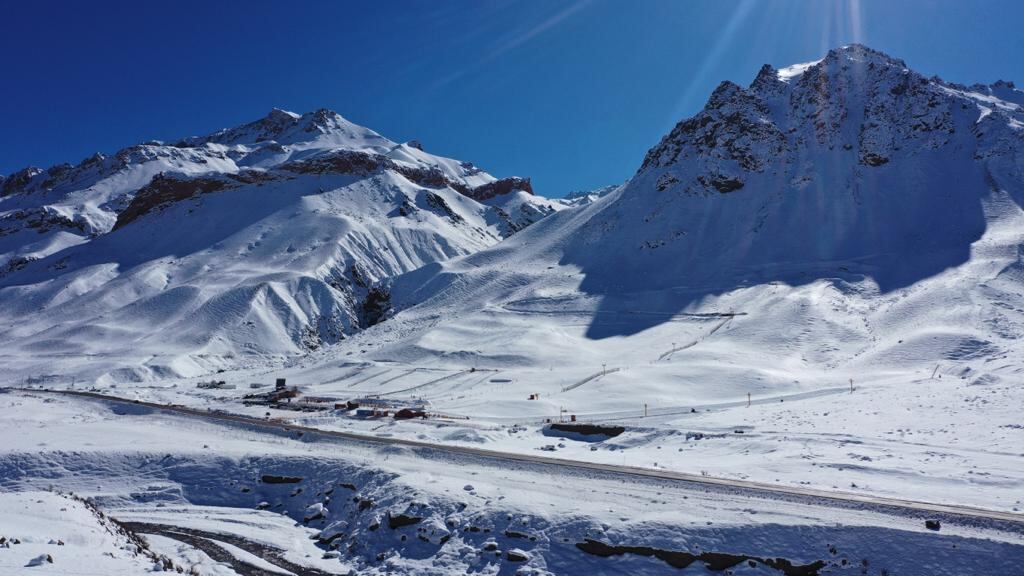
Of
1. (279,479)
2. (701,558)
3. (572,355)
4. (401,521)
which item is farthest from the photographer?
(572,355)

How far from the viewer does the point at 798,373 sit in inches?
1884

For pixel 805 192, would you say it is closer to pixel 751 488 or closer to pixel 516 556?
pixel 751 488

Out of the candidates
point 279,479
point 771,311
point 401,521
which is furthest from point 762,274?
point 401,521

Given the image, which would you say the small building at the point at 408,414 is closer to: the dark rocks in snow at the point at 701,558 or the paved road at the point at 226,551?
the paved road at the point at 226,551

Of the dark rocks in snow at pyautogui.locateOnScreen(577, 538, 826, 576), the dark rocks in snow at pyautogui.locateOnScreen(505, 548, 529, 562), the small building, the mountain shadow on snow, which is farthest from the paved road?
the mountain shadow on snow

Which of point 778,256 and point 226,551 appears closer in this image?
point 226,551

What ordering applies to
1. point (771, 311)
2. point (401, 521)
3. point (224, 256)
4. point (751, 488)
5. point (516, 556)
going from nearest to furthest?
point (516, 556) < point (751, 488) < point (401, 521) < point (771, 311) < point (224, 256)

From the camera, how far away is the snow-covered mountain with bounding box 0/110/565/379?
90.9 metres

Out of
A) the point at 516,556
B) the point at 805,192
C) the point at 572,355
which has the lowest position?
the point at 516,556

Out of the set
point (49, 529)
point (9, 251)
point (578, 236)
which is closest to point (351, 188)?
point (578, 236)

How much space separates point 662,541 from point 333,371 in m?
56.2

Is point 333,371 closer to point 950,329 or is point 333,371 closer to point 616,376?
point 616,376

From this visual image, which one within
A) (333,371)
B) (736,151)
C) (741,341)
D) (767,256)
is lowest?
(333,371)

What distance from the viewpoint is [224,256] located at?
122 m
